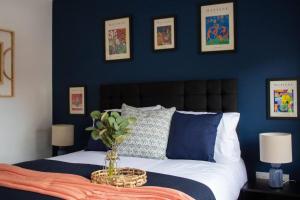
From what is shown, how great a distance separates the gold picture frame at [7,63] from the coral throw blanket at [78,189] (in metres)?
1.89

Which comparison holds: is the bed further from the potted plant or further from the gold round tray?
the potted plant

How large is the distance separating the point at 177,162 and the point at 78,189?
109cm

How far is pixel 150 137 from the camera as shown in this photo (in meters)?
2.86

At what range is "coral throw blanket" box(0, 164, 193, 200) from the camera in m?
1.72

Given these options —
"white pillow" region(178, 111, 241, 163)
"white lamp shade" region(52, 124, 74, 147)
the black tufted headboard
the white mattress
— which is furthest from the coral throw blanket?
"white lamp shade" region(52, 124, 74, 147)

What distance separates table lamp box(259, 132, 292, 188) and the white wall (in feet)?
9.18

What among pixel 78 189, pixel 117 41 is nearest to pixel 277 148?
pixel 78 189

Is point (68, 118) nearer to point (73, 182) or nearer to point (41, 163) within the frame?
point (41, 163)

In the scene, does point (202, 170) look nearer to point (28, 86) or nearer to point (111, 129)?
point (111, 129)

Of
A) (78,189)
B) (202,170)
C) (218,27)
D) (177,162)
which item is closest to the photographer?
(78,189)

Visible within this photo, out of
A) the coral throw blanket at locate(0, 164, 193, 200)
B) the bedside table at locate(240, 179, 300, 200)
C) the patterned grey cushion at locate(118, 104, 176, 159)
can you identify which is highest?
the patterned grey cushion at locate(118, 104, 176, 159)

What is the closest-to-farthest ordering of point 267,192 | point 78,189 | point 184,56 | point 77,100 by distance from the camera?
point 78,189 → point 267,192 → point 184,56 → point 77,100

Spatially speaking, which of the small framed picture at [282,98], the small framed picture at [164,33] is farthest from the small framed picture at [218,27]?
the small framed picture at [282,98]

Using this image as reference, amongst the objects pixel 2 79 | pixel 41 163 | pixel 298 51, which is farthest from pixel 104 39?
pixel 298 51
